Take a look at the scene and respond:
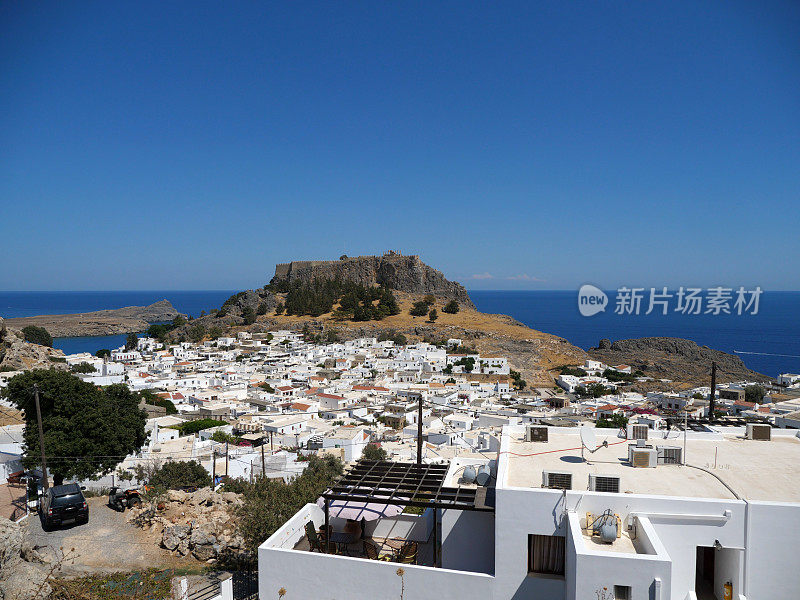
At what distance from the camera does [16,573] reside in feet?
21.4

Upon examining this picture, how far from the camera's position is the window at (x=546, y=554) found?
566 cm

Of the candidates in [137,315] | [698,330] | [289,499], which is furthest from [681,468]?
[137,315]

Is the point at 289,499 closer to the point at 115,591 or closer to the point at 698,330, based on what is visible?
the point at 115,591

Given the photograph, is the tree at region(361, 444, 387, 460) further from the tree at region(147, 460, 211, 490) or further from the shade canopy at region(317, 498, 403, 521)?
the shade canopy at region(317, 498, 403, 521)

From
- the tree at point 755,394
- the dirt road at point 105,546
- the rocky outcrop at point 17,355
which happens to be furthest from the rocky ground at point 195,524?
the tree at point 755,394

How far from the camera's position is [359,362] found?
53938 millimetres

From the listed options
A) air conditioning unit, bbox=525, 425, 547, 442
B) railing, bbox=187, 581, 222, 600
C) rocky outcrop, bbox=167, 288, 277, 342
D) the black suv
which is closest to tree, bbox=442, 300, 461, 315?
rocky outcrop, bbox=167, 288, 277, 342

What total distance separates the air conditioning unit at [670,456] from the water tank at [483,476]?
2312mm

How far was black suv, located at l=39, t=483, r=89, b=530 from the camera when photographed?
955 cm

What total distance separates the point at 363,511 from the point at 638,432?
14.7ft

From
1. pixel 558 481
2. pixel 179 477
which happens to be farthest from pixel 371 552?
pixel 179 477

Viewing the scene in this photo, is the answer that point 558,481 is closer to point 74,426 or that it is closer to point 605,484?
point 605,484

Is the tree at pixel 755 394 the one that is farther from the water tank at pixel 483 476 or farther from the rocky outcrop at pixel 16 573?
the rocky outcrop at pixel 16 573

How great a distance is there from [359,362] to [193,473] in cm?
3979
